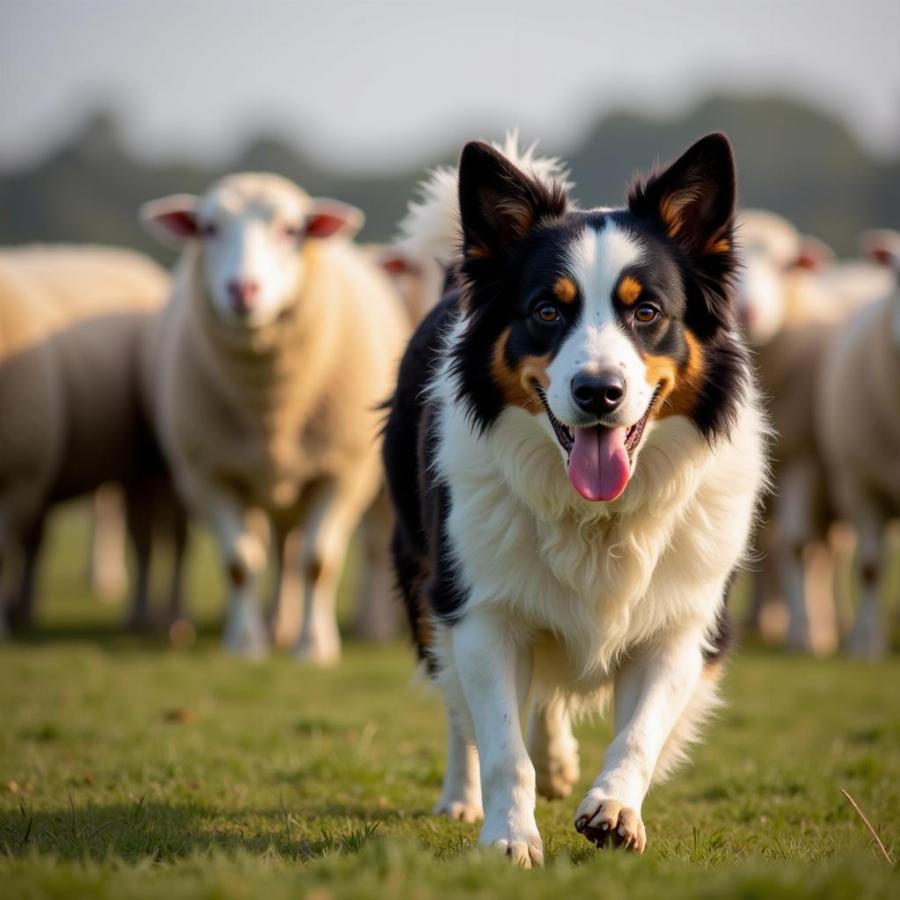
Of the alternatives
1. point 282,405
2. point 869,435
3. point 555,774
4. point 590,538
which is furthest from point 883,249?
point 590,538

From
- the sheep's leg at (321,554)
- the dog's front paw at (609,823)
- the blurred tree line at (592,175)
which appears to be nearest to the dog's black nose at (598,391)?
the dog's front paw at (609,823)

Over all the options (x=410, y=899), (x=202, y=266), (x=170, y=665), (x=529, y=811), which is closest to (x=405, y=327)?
(x=202, y=266)

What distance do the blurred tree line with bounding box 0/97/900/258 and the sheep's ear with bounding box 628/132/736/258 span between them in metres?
39.4

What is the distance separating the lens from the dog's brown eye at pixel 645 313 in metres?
3.96

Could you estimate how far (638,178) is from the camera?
4.28 meters

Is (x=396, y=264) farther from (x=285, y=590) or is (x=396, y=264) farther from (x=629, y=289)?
(x=629, y=289)

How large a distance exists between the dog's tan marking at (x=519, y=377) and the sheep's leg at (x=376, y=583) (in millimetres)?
6743

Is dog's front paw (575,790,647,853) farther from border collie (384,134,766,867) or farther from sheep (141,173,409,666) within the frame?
sheep (141,173,409,666)

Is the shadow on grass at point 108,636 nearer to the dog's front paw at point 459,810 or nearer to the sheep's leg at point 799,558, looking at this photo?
the sheep's leg at point 799,558

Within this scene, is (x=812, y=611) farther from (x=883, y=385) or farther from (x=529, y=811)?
(x=529, y=811)

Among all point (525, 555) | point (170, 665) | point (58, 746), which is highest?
point (525, 555)

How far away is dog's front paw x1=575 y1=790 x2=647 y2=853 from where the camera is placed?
146 inches

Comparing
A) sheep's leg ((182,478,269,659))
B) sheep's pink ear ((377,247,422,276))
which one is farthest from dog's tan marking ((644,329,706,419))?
sheep's leg ((182,478,269,659))

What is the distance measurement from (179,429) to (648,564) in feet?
20.0
